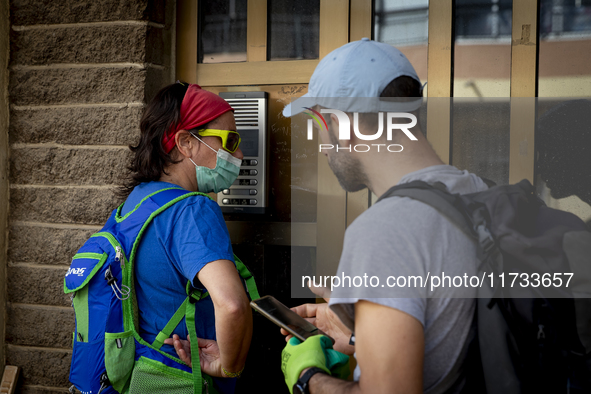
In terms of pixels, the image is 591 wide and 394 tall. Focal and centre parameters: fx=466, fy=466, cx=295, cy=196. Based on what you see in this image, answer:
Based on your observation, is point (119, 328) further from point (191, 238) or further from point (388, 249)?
point (388, 249)

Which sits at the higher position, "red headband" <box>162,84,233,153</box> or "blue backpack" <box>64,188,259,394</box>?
"red headband" <box>162,84,233,153</box>

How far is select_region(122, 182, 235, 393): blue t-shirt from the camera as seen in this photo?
1.60m

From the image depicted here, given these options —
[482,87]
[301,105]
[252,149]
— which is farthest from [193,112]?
[482,87]

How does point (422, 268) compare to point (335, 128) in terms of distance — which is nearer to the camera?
point (422, 268)

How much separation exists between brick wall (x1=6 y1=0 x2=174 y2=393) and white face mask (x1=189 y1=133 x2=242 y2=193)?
0.73 metres

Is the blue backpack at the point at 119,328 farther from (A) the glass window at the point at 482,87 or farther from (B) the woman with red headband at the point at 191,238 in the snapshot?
(A) the glass window at the point at 482,87

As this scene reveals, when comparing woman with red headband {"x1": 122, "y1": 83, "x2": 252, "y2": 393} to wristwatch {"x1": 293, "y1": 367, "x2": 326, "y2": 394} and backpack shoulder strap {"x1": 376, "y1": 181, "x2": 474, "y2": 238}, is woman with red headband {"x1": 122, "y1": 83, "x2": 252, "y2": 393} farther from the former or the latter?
backpack shoulder strap {"x1": 376, "y1": 181, "x2": 474, "y2": 238}

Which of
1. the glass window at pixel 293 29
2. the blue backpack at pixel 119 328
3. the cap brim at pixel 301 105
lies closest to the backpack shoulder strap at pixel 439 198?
the cap brim at pixel 301 105

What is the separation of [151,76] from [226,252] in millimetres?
1367

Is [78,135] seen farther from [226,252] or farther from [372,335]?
[372,335]

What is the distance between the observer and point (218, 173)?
6.70 ft

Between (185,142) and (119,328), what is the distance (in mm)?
777

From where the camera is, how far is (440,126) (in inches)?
92.4

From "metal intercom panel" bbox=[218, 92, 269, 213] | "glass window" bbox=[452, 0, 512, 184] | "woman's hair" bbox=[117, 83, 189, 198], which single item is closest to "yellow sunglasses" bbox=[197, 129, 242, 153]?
"woman's hair" bbox=[117, 83, 189, 198]
